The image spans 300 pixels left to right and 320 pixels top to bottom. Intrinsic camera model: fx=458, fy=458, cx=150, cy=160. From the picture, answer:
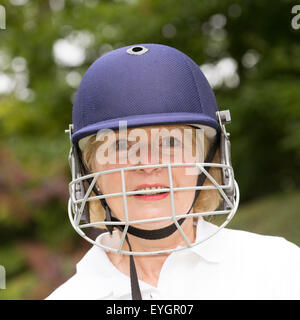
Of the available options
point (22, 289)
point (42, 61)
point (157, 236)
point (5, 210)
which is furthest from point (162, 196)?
point (42, 61)

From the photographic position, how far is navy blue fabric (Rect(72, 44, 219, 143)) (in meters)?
1.58

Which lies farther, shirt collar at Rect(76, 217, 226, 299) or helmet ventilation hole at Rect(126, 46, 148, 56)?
Answer: helmet ventilation hole at Rect(126, 46, 148, 56)

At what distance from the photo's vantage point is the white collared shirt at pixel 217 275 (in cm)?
144

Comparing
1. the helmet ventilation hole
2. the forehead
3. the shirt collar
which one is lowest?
the shirt collar

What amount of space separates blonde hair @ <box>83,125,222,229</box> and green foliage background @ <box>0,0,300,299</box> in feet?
11.8

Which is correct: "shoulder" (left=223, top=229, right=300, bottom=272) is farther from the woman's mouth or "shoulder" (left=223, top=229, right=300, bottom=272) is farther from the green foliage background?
the green foliage background

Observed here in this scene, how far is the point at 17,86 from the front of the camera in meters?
9.34

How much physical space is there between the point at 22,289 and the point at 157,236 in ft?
14.8

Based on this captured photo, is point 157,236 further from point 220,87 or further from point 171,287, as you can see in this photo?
point 220,87

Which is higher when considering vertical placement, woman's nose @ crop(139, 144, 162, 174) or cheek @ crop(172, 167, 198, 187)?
woman's nose @ crop(139, 144, 162, 174)

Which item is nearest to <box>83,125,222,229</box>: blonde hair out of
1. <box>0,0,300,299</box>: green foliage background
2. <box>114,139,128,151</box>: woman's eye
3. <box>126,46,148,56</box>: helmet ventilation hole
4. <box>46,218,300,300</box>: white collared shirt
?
<box>114,139,128,151</box>: woman's eye

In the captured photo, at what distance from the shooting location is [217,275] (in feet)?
4.87

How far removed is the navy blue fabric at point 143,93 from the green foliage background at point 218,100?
3828 mm

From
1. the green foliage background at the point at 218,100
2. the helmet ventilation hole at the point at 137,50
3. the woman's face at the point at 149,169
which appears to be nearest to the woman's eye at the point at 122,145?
the woman's face at the point at 149,169
